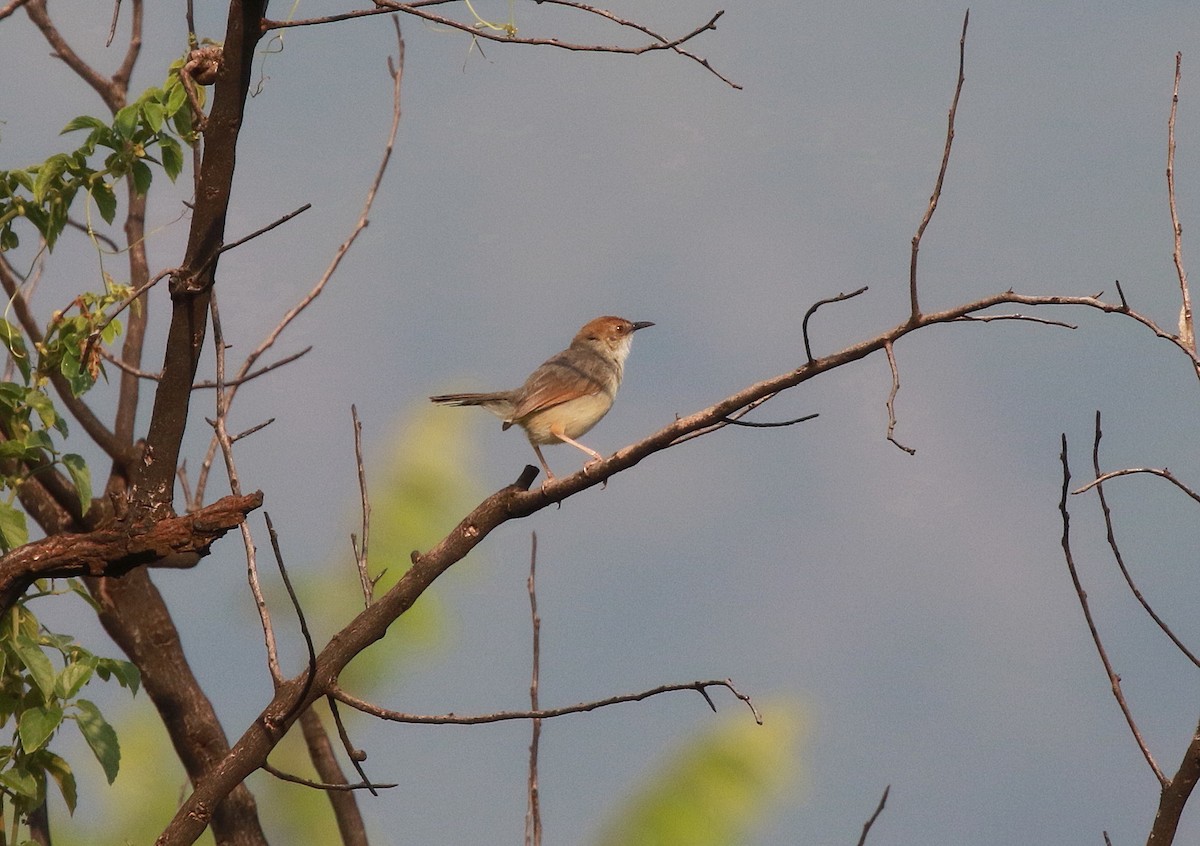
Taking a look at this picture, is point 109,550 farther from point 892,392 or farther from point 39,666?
point 892,392

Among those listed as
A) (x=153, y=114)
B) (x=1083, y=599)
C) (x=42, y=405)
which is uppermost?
(x=153, y=114)

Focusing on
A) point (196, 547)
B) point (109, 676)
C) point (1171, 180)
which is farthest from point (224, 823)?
point (1171, 180)

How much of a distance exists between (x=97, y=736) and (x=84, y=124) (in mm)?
2323

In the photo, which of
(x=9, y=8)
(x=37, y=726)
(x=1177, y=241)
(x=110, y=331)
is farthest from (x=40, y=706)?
(x=1177, y=241)

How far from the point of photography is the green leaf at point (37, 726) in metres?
4.39

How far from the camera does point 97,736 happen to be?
15.2ft

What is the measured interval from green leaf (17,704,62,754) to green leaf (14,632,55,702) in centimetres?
6

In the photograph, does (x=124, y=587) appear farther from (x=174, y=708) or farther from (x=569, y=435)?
(x=569, y=435)

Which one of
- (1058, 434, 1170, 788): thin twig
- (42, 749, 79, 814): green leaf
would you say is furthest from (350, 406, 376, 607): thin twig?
(1058, 434, 1170, 788): thin twig

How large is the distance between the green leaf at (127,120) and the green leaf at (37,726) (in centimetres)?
215

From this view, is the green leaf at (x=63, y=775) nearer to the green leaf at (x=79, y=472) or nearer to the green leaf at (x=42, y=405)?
the green leaf at (x=79, y=472)

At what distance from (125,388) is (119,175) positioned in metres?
3.72

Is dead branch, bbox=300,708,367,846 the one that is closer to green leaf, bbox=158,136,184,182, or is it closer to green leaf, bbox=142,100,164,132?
green leaf, bbox=158,136,184,182

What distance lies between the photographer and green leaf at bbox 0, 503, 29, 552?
4785mm
